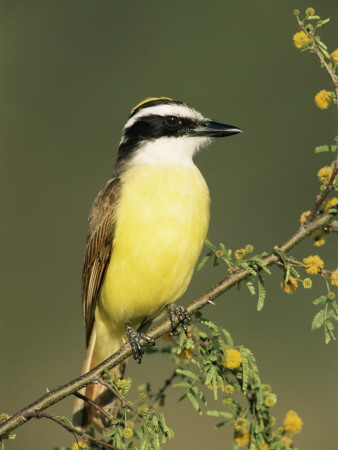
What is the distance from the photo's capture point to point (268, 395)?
2598 millimetres

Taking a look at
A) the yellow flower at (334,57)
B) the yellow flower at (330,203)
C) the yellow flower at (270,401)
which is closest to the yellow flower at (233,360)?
the yellow flower at (270,401)

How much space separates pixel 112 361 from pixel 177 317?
1.87ft

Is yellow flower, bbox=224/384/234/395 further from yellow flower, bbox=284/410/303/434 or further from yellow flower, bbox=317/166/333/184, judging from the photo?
yellow flower, bbox=317/166/333/184

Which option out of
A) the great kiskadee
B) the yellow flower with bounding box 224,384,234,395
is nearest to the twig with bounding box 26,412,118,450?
the yellow flower with bounding box 224,384,234,395

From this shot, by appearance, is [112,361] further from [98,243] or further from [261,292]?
[98,243]

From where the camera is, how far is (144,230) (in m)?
3.22

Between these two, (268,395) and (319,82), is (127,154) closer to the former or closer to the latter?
(268,395)

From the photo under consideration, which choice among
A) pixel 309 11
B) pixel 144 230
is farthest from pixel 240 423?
pixel 309 11

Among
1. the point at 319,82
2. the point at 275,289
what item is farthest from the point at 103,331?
the point at 319,82

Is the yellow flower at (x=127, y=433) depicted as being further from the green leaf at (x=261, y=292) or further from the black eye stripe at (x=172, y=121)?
the black eye stripe at (x=172, y=121)

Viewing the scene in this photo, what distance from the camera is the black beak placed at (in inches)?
142

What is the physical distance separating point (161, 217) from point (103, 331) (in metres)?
0.98

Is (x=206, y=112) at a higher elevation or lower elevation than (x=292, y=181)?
higher

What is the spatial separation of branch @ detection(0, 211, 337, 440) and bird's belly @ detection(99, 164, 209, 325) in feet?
1.84
